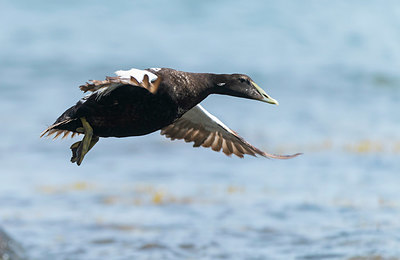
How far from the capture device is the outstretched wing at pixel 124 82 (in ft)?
14.9

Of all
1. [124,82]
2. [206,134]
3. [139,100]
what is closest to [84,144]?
[139,100]

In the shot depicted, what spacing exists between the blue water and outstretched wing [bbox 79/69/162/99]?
3401mm

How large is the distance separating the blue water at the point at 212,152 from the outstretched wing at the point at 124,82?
11.2ft

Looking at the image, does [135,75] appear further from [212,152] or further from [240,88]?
[212,152]

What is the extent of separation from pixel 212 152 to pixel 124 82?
304 inches

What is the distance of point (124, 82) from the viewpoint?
452 cm

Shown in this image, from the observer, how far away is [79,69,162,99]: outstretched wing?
14.9 ft

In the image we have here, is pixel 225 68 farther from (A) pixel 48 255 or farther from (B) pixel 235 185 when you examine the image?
(A) pixel 48 255

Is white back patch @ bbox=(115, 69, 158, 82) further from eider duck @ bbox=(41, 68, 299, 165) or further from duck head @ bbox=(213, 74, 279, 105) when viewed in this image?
duck head @ bbox=(213, 74, 279, 105)

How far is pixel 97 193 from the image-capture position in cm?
1016

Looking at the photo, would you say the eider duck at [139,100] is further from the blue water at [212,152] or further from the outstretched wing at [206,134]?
the blue water at [212,152]

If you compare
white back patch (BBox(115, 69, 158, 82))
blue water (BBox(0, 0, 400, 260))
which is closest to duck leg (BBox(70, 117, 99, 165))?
white back patch (BBox(115, 69, 158, 82))

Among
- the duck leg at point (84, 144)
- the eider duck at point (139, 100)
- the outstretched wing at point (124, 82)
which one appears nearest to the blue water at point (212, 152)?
the duck leg at point (84, 144)

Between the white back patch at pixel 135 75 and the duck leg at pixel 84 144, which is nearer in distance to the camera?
the white back patch at pixel 135 75
